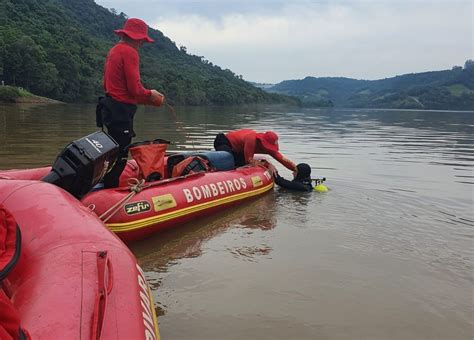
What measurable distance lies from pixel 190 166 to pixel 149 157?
77cm

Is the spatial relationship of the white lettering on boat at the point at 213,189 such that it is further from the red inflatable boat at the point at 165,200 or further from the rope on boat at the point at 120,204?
the rope on boat at the point at 120,204

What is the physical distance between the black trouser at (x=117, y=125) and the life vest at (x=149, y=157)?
1.21 ft

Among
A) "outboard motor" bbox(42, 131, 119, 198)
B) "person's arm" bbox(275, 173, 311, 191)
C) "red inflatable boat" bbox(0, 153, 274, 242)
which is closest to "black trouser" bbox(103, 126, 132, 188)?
"red inflatable boat" bbox(0, 153, 274, 242)

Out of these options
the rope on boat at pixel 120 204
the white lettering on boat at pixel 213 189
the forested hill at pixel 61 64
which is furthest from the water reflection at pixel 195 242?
the forested hill at pixel 61 64

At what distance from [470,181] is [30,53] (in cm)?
4782

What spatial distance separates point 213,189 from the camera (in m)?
5.64

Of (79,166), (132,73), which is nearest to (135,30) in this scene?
(132,73)

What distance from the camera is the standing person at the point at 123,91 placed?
4695mm

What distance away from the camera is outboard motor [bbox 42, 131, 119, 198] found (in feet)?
13.3

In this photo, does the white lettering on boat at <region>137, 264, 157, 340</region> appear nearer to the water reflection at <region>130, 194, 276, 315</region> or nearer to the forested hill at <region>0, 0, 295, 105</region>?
the water reflection at <region>130, 194, 276, 315</region>

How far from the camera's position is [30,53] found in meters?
47.2

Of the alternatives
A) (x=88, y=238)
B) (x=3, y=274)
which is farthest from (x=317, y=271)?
(x=3, y=274)

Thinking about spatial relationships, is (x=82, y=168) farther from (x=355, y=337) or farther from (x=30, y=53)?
(x=30, y=53)

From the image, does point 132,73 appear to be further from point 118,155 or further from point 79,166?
point 79,166
